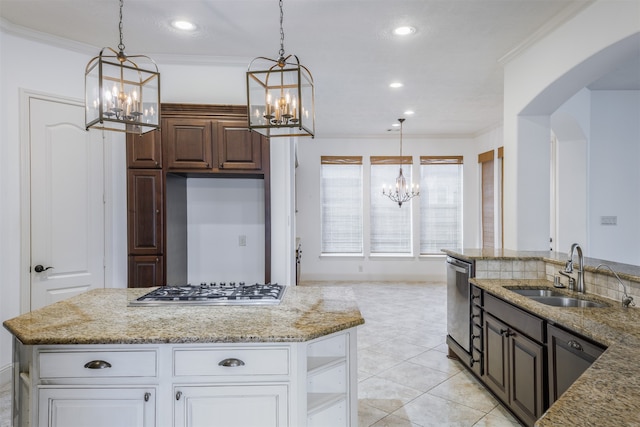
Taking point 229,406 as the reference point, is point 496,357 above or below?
below

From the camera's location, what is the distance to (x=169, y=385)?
5.46 feet

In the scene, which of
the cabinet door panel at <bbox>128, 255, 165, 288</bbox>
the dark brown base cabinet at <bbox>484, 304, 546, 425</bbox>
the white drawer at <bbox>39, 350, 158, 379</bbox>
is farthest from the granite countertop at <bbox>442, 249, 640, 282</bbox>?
the cabinet door panel at <bbox>128, 255, 165, 288</bbox>

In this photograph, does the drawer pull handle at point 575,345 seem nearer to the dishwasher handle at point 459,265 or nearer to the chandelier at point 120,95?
the dishwasher handle at point 459,265

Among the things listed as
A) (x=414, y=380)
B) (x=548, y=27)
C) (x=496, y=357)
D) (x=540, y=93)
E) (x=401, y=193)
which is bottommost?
(x=414, y=380)

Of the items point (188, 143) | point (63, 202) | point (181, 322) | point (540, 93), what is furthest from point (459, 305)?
point (63, 202)

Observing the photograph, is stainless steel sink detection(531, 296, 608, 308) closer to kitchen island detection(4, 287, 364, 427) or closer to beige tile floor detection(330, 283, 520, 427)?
beige tile floor detection(330, 283, 520, 427)

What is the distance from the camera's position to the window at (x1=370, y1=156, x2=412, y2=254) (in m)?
7.67

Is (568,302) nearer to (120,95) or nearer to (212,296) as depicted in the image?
(212,296)

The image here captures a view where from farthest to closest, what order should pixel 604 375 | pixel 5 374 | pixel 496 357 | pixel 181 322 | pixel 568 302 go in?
1. pixel 5 374
2. pixel 496 357
3. pixel 568 302
4. pixel 181 322
5. pixel 604 375

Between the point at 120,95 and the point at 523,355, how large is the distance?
2739 mm

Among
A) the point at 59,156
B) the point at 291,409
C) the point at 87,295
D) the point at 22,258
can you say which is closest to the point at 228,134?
the point at 59,156

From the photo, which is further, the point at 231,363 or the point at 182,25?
the point at 182,25

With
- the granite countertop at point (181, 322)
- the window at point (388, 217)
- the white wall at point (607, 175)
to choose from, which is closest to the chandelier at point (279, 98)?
the granite countertop at point (181, 322)

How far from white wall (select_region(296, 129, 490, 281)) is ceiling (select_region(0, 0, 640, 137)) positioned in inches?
115
